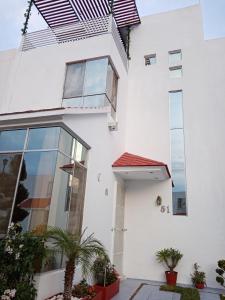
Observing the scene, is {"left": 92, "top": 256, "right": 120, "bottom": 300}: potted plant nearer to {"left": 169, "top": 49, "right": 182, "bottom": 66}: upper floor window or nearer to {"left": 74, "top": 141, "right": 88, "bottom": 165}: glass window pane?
{"left": 74, "top": 141, "right": 88, "bottom": 165}: glass window pane

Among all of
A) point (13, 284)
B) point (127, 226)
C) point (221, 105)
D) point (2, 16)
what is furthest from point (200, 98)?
point (2, 16)

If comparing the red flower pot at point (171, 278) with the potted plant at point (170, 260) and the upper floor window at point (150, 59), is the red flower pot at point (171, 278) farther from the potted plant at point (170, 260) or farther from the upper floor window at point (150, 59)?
the upper floor window at point (150, 59)

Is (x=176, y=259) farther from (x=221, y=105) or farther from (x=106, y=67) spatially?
(x=106, y=67)

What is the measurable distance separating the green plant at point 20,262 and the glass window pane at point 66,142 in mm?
2140

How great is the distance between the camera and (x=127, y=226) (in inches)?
365

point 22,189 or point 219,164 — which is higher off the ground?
point 219,164

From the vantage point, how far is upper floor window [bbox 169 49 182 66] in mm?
11234

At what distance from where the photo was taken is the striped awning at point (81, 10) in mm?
11648

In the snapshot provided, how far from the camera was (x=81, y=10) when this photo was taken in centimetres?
1194

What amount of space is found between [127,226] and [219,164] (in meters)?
4.31

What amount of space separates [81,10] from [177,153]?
8.73 m

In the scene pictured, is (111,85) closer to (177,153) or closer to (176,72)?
(176,72)

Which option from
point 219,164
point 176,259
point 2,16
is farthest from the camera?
point 2,16

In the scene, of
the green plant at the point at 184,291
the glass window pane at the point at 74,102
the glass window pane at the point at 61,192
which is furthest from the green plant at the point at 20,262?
the glass window pane at the point at 74,102
